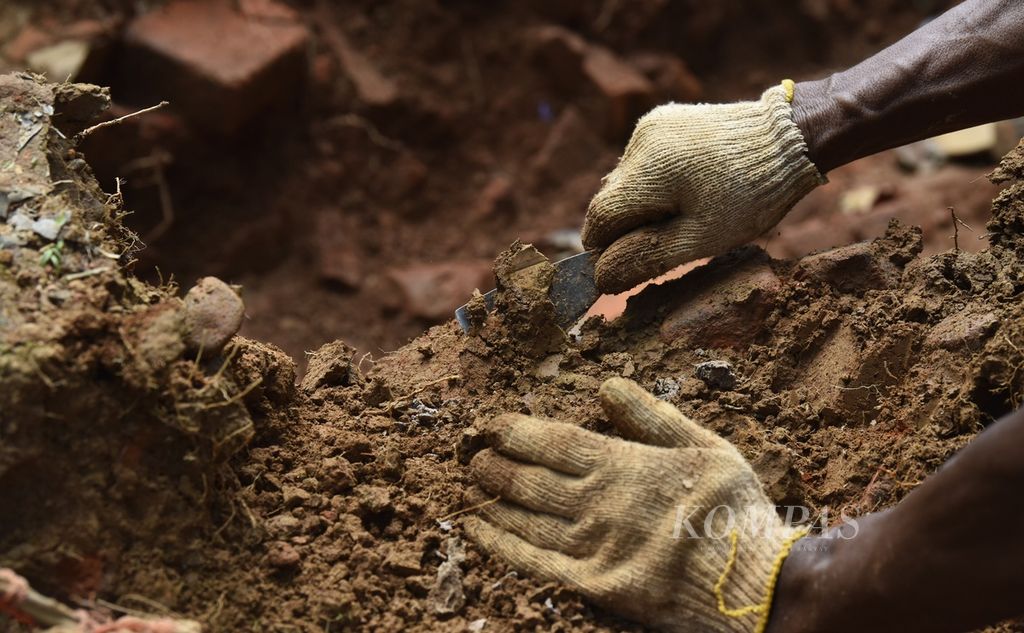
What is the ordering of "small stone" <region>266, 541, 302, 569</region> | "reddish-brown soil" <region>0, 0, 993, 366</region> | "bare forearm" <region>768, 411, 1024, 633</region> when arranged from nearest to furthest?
"bare forearm" <region>768, 411, 1024, 633</region>, "small stone" <region>266, 541, 302, 569</region>, "reddish-brown soil" <region>0, 0, 993, 366</region>

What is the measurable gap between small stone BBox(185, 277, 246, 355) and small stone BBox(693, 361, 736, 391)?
3.26 ft

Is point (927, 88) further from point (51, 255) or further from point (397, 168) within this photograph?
point (397, 168)

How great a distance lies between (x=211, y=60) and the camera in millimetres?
4320

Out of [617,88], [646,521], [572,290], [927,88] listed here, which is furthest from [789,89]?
[617,88]

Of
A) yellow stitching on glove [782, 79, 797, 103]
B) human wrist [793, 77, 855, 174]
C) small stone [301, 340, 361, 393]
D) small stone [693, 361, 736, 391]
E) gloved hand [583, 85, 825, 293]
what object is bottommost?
small stone [301, 340, 361, 393]

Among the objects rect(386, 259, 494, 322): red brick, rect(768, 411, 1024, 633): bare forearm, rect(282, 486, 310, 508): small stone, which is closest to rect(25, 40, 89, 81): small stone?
rect(386, 259, 494, 322): red brick

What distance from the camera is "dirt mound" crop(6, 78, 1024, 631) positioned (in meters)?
1.65

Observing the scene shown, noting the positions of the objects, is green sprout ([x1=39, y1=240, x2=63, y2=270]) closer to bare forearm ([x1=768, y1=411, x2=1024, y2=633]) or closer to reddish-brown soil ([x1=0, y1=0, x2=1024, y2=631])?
reddish-brown soil ([x1=0, y1=0, x2=1024, y2=631])

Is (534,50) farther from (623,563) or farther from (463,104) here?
(623,563)

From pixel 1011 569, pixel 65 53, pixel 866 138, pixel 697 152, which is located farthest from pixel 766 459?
pixel 65 53

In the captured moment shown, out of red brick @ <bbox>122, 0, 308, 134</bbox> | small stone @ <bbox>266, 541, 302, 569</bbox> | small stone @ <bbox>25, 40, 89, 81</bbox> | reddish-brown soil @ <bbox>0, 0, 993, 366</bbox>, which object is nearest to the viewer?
small stone @ <bbox>266, 541, 302, 569</bbox>

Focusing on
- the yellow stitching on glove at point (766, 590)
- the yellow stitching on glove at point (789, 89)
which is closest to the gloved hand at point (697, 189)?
the yellow stitching on glove at point (789, 89)

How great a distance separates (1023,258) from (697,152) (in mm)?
767

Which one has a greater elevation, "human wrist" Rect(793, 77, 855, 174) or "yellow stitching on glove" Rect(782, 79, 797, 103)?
"yellow stitching on glove" Rect(782, 79, 797, 103)
